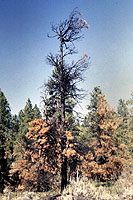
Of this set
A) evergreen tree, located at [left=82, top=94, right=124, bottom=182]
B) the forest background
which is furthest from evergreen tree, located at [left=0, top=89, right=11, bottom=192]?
evergreen tree, located at [left=82, top=94, right=124, bottom=182]

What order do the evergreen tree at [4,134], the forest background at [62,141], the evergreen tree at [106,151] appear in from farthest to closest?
1. the evergreen tree at [4,134]
2. the evergreen tree at [106,151]
3. the forest background at [62,141]

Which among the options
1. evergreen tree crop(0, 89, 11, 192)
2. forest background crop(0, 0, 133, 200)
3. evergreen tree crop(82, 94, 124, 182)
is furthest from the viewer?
evergreen tree crop(0, 89, 11, 192)

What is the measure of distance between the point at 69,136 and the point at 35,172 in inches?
472

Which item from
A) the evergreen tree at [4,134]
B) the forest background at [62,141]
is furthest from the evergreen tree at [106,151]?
the evergreen tree at [4,134]

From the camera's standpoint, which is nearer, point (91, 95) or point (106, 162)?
point (106, 162)

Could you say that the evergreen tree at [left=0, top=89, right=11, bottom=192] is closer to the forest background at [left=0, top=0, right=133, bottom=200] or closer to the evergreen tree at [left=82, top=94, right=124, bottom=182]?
the forest background at [left=0, top=0, right=133, bottom=200]

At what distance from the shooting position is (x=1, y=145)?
59.5 feet

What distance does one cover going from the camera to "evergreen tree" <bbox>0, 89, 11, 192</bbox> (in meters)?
18.1

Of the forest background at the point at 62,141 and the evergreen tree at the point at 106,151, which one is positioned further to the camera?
the evergreen tree at the point at 106,151

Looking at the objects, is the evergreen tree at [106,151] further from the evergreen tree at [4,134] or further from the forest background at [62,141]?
the evergreen tree at [4,134]

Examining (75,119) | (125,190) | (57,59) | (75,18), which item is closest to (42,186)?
(75,119)

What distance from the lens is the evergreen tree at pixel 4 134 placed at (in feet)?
59.5

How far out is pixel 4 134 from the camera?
63.2 ft

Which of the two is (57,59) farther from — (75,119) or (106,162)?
(106,162)
